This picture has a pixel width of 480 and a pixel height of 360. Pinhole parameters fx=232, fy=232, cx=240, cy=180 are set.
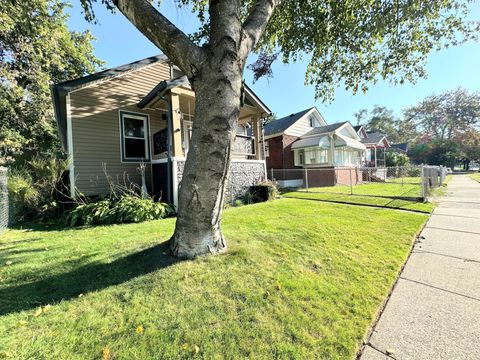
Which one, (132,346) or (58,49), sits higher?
(58,49)

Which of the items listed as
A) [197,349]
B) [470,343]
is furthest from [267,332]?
[470,343]

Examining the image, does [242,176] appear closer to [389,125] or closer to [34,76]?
[34,76]

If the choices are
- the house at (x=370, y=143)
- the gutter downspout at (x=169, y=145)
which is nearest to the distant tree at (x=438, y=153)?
the house at (x=370, y=143)

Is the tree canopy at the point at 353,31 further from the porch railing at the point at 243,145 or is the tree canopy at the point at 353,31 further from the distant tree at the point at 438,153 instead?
the distant tree at the point at 438,153

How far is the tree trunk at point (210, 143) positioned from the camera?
9.98 feet

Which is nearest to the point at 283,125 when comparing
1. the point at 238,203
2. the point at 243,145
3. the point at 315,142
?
the point at 315,142

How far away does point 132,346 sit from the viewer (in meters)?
2.00

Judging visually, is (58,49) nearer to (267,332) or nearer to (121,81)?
(121,81)

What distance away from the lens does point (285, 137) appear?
754 inches

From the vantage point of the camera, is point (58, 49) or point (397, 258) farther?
point (58, 49)

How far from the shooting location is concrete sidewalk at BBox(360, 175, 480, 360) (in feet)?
6.66

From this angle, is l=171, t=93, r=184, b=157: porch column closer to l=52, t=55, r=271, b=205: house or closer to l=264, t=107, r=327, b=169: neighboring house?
l=52, t=55, r=271, b=205: house

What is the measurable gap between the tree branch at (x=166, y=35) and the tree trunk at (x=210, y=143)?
203 mm

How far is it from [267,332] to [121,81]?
A: 33.1ft
